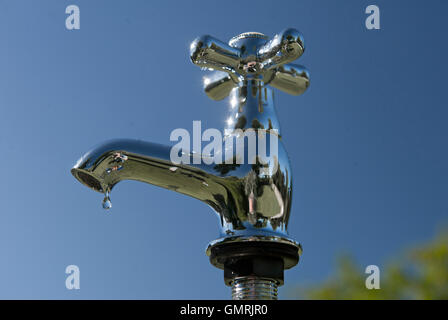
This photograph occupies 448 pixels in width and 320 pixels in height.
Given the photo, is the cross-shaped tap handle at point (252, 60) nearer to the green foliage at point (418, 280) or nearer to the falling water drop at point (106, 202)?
the falling water drop at point (106, 202)

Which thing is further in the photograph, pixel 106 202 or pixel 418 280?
pixel 418 280

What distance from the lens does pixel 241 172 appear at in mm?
858

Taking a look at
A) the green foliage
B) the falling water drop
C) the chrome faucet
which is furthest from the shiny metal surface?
the green foliage

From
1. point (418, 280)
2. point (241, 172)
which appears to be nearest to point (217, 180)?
point (241, 172)

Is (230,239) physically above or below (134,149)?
below

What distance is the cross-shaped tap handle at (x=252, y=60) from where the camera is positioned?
844 mm

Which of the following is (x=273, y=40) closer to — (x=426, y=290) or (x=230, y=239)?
(x=230, y=239)

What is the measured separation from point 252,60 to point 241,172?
6.2 inches

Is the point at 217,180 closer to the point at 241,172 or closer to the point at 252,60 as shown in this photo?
the point at 241,172

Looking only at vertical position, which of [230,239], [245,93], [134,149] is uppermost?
[245,93]
